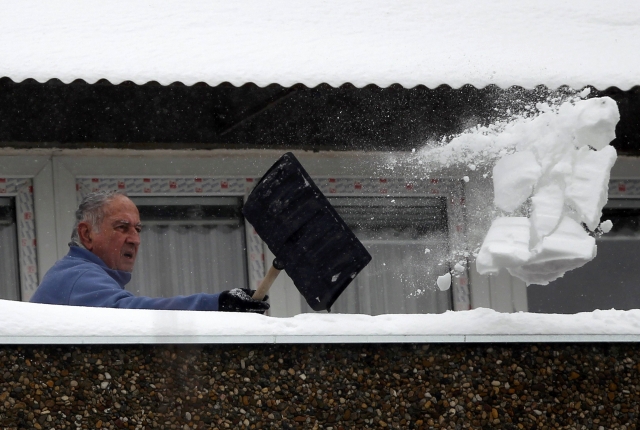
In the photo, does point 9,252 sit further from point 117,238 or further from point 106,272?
point 106,272

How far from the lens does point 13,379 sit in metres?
3.83

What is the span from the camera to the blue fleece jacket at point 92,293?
465 cm

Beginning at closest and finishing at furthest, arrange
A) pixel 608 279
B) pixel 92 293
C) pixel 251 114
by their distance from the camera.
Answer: pixel 92 293 < pixel 251 114 < pixel 608 279

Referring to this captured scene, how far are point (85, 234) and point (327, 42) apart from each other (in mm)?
1461

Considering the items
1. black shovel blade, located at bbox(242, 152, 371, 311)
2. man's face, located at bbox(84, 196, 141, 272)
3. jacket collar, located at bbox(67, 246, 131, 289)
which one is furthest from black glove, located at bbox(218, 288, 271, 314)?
man's face, located at bbox(84, 196, 141, 272)

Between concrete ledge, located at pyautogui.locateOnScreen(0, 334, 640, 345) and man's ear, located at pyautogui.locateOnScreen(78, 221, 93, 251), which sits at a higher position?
man's ear, located at pyautogui.locateOnScreen(78, 221, 93, 251)

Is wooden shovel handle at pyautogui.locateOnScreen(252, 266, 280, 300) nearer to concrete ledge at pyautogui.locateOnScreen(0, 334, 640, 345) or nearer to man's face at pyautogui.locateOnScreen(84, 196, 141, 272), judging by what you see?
concrete ledge at pyautogui.locateOnScreen(0, 334, 640, 345)

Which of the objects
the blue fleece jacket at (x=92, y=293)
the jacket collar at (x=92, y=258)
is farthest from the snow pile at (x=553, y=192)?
the jacket collar at (x=92, y=258)

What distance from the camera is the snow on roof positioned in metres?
5.67

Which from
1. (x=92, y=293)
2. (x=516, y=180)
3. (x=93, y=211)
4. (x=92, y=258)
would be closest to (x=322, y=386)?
(x=516, y=180)

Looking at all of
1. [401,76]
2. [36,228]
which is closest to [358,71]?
[401,76]

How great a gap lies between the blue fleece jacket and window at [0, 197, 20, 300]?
151 cm

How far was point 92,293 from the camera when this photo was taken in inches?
186

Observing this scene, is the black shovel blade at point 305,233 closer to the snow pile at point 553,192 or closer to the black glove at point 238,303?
the black glove at point 238,303
